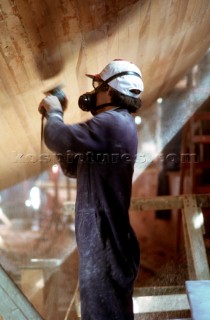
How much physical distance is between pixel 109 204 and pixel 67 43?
39.0 inches

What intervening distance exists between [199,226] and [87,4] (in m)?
2.24

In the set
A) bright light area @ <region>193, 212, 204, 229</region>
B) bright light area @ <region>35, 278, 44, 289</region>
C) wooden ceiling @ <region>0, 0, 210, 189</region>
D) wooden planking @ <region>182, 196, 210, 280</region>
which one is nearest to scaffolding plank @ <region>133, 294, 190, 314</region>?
wooden planking @ <region>182, 196, 210, 280</region>

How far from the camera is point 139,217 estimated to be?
8.24m

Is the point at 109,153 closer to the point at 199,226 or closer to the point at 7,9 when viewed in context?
the point at 7,9

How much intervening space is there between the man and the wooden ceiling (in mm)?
361

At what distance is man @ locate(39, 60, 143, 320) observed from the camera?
186 centimetres

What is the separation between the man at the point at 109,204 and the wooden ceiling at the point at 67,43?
361 millimetres

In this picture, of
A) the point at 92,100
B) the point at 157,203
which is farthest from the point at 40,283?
the point at 92,100

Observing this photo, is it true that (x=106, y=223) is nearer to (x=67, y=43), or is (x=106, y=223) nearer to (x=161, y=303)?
(x=67, y=43)

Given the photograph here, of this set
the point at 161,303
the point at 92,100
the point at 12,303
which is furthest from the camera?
the point at 161,303

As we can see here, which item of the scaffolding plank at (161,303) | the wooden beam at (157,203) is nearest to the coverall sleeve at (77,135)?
the wooden beam at (157,203)

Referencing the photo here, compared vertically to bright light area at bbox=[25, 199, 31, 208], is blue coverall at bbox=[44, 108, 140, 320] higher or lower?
lower

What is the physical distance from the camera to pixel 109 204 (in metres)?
1.90

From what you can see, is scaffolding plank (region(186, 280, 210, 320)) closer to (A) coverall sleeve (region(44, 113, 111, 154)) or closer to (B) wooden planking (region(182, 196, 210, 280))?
(A) coverall sleeve (region(44, 113, 111, 154))
